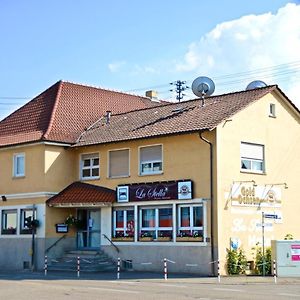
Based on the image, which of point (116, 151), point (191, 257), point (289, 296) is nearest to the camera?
point (289, 296)

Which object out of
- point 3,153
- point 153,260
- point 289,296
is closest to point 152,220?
point 153,260

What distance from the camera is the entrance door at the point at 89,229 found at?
33.9 m

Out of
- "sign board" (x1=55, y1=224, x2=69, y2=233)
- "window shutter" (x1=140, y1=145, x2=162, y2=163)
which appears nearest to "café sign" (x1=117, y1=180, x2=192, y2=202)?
"window shutter" (x1=140, y1=145, x2=162, y2=163)

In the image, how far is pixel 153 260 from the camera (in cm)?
3038

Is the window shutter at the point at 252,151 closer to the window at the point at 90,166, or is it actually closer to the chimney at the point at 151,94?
the window at the point at 90,166

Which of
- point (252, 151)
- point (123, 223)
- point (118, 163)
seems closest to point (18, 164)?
point (118, 163)

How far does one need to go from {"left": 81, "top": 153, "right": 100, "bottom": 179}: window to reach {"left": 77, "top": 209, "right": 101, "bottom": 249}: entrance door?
1.80 metres

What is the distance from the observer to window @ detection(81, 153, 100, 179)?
34188 mm

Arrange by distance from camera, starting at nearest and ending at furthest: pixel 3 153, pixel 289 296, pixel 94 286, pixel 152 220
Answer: pixel 289 296, pixel 94 286, pixel 152 220, pixel 3 153

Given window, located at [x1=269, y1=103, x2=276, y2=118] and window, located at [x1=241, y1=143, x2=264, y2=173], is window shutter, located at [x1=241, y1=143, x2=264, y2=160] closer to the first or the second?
window, located at [x1=241, y1=143, x2=264, y2=173]

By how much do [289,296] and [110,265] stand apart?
45.5 ft

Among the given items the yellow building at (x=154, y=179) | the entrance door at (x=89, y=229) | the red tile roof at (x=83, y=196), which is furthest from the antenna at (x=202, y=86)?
the entrance door at (x=89, y=229)

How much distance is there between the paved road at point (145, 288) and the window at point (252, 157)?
5.88m

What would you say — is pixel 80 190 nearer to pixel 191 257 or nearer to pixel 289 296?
pixel 191 257
